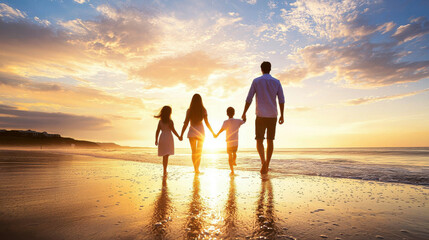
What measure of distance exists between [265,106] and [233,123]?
5.81 ft

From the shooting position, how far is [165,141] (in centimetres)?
723

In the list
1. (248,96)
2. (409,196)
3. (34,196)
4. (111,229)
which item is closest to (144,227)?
(111,229)

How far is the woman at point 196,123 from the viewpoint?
24.0 ft

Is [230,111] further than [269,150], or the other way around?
[230,111]

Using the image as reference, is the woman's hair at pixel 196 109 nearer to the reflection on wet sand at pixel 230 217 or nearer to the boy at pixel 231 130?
the boy at pixel 231 130

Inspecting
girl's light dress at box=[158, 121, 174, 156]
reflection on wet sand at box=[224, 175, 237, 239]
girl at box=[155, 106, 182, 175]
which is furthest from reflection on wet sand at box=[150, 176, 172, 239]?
girl at box=[155, 106, 182, 175]

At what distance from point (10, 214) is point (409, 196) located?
18.0 ft

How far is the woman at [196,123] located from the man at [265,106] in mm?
1587

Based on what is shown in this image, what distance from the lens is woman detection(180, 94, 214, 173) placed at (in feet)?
24.0

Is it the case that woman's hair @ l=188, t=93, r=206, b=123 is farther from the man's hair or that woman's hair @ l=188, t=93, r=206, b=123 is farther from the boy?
the man's hair

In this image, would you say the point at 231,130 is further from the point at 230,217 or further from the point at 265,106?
the point at 230,217

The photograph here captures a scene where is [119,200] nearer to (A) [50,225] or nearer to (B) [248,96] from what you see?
(A) [50,225]

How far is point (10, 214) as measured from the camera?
2.19m

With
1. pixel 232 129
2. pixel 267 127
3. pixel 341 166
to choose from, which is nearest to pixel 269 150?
pixel 267 127
